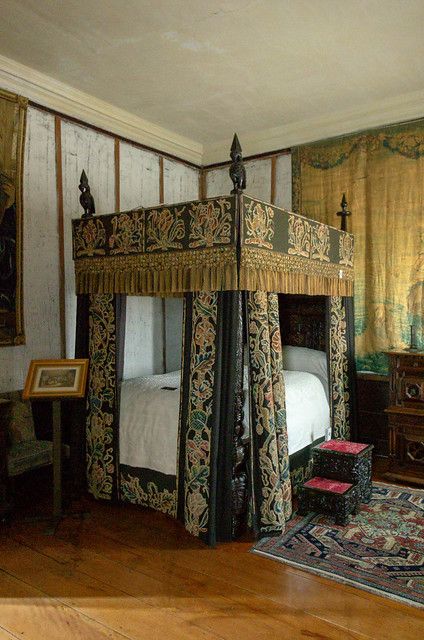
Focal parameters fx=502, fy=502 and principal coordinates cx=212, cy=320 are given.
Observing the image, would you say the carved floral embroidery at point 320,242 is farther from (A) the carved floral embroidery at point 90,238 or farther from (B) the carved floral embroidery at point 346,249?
(A) the carved floral embroidery at point 90,238

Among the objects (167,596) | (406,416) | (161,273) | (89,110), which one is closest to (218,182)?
(89,110)

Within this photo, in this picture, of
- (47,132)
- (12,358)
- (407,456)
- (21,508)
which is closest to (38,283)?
(12,358)

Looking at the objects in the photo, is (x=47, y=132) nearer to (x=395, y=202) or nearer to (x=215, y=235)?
(x=215, y=235)

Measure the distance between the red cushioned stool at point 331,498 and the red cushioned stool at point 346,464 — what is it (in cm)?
6

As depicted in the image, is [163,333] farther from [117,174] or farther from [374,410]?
[374,410]

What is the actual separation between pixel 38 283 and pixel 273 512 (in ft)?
8.76

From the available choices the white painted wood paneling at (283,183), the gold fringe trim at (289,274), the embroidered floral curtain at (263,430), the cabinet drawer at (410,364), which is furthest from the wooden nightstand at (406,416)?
the white painted wood paneling at (283,183)

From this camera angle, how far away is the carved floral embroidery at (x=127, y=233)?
3.49 metres

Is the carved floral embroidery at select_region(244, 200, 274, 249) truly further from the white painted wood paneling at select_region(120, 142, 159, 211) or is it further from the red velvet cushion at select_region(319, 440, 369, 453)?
the white painted wood paneling at select_region(120, 142, 159, 211)

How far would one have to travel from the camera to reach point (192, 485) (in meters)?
3.19

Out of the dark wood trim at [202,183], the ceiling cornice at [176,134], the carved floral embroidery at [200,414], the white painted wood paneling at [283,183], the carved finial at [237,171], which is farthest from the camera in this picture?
the dark wood trim at [202,183]

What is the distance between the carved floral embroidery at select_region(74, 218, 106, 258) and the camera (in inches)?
146

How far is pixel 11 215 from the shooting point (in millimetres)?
4047

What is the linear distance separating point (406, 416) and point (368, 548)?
1.49 meters
